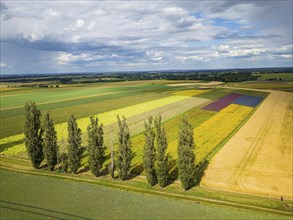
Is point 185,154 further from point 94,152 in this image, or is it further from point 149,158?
point 94,152

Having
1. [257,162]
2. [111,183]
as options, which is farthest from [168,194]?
[257,162]

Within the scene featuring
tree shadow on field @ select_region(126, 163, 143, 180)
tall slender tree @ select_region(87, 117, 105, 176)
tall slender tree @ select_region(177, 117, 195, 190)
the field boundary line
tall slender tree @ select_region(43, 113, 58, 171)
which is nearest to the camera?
the field boundary line

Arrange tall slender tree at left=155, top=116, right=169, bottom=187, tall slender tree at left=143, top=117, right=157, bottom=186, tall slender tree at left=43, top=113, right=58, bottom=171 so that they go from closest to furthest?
tall slender tree at left=155, top=116, right=169, bottom=187 < tall slender tree at left=143, top=117, right=157, bottom=186 < tall slender tree at left=43, top=113, right=58, bottom=171

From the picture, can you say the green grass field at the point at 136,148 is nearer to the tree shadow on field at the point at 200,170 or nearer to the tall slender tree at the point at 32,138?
the tree shadow on field at the point at 200,170

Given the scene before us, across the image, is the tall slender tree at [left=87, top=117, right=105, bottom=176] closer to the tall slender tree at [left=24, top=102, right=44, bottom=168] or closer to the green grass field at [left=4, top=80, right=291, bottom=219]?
the green grass field at [left=4, top=80, right=291, bottom=219]

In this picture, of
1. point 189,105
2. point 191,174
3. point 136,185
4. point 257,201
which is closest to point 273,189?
point 257,201

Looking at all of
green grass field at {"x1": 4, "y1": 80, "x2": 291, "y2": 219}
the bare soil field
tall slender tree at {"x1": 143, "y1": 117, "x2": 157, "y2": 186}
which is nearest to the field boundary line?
green grass field at {"x1": 4, "y1": 80, "x2": 291, "y2": 219}

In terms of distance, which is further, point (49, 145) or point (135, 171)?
point (49, 145)
